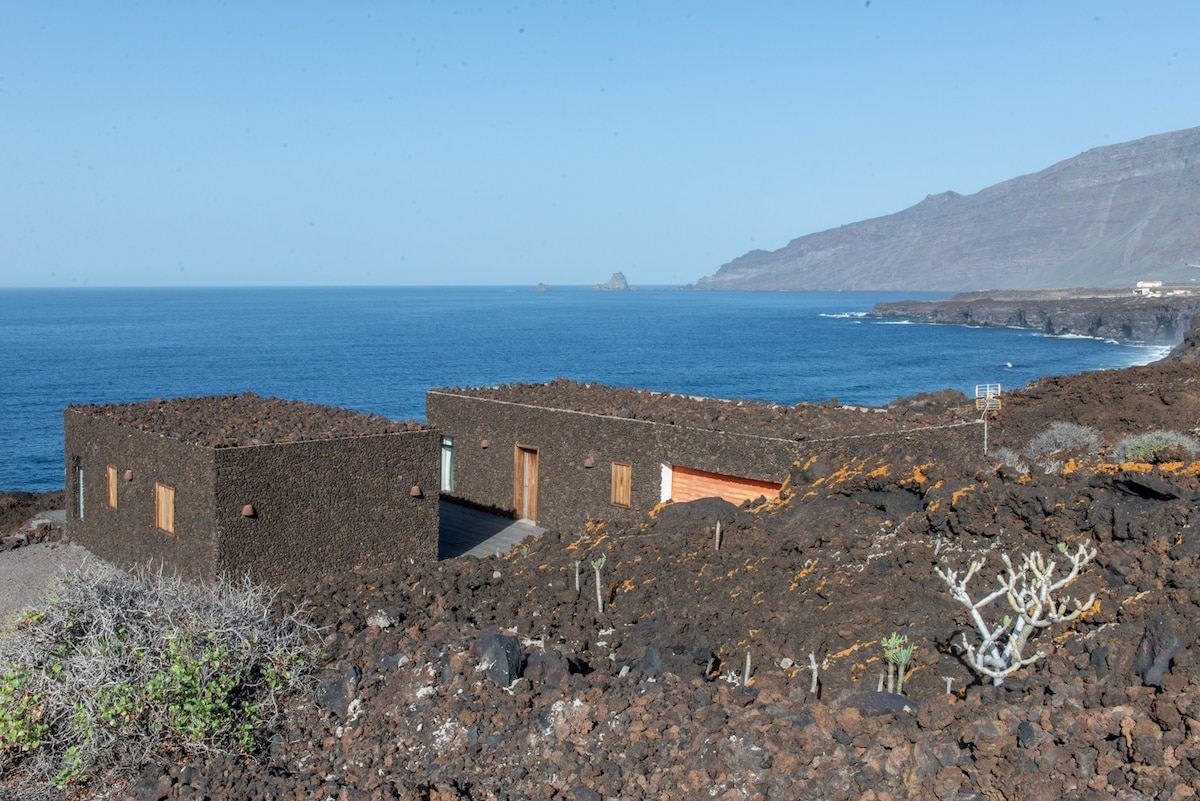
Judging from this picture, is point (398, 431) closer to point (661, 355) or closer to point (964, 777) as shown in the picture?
point (964, 777)

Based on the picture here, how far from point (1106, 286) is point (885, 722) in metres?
203

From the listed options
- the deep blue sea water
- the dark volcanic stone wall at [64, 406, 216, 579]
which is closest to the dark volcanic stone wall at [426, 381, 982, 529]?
the dark volcanic stone wall at [64, 406, 216, 579]

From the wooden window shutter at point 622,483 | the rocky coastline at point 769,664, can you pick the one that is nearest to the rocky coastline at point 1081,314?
the wooden window shutter at point 622,483

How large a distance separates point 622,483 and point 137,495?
6975 mm

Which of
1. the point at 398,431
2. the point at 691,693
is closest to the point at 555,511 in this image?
the point at 398,431

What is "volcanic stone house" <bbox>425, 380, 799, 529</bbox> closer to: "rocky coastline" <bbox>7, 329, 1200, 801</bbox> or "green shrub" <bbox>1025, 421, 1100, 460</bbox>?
"rocky coastline" <bbox>7, 329, 1200, 801</bbox>

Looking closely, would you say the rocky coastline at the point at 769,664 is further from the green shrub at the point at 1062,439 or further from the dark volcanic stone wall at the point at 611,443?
the green shrub at the point at 1062,439

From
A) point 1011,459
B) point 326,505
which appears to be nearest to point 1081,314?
point 1011,459

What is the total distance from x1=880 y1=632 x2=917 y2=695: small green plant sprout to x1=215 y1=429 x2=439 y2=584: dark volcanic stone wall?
8192mm

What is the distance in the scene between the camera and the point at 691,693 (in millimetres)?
7688

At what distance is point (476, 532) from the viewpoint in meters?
18.0

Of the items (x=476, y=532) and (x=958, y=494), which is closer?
(x=958, y=494)

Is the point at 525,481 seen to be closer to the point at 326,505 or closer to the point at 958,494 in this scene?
the point at 326,505

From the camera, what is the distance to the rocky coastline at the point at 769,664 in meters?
6.35
